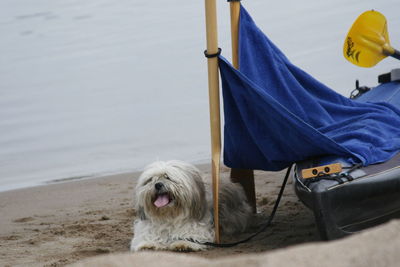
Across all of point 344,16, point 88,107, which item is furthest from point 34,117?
point 344,16

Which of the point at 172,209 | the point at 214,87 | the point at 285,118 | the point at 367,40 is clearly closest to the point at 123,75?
the point at 367,40

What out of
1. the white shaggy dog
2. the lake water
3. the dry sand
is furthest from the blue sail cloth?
the lake water

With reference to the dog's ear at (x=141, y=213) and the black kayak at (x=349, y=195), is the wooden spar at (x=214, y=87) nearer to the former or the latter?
the dog's ear at (x=141, y=213)

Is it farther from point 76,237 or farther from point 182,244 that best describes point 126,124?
point 182,244

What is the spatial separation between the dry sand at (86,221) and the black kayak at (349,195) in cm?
59

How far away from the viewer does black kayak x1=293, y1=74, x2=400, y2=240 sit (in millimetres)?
3777

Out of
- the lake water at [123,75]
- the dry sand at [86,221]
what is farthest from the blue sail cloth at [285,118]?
the lake water at [123,75]

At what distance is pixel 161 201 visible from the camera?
14.0ft

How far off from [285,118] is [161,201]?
0.83 metres

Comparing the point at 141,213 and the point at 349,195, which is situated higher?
the point at 349,195

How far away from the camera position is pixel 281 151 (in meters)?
4.35

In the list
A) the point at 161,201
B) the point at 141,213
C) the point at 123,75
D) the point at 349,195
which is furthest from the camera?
the point at 123,75

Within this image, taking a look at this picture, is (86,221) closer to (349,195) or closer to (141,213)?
(141,213)

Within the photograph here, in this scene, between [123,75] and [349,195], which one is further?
[123,75]
